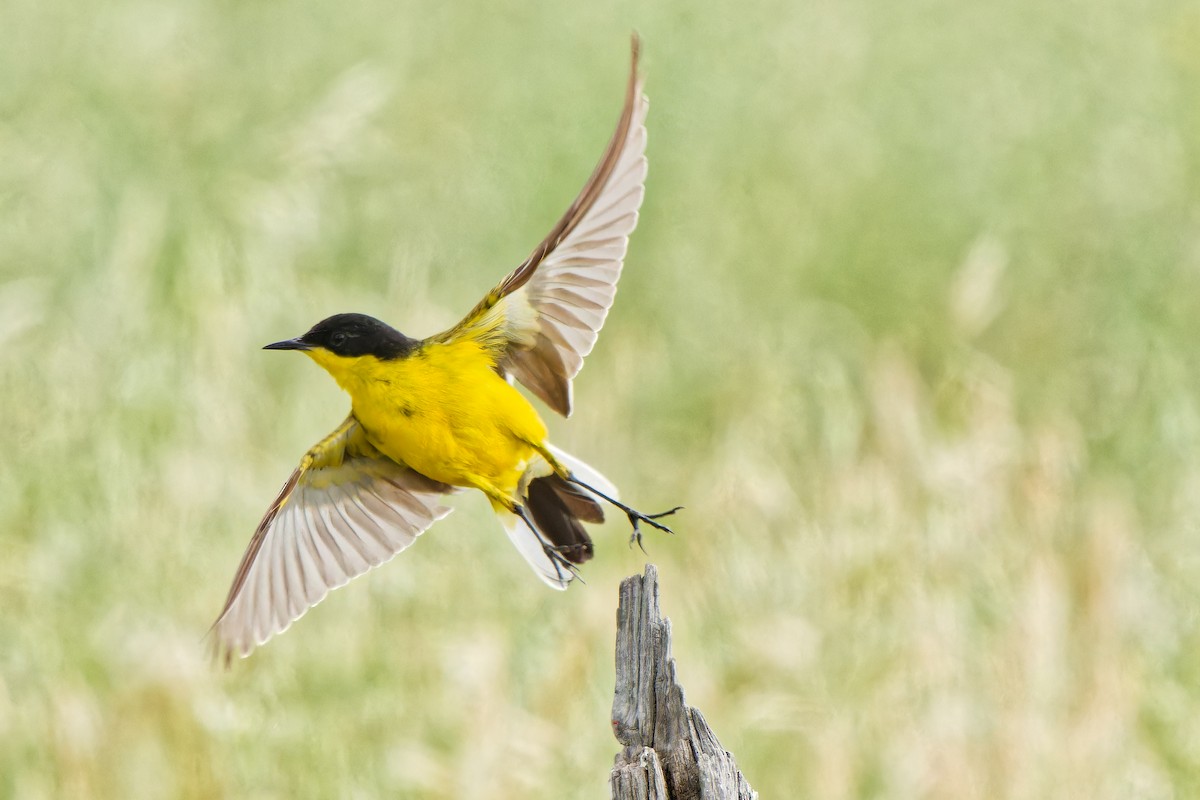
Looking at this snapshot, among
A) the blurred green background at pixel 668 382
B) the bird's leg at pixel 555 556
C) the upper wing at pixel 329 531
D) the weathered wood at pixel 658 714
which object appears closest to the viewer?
the weathered wood at pixel 658 714

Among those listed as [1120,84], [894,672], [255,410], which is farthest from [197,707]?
[1120,84]

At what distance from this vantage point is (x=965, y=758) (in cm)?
439

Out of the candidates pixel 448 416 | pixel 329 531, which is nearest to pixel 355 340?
pixel 448 416

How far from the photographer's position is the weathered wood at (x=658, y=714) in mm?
2742

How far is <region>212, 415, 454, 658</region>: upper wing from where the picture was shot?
13.9 feet

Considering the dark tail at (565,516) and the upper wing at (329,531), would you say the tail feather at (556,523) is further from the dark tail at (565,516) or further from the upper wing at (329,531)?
the upper wing at (329,531)

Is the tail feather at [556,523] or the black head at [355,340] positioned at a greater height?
the black head at [355,340]

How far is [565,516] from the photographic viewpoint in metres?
4.23

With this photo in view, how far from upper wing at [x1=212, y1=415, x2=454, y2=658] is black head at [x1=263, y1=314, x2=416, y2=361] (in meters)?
0.23

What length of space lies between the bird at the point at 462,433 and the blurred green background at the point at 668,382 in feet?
1.25

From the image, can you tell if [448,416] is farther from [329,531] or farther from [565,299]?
[329,531]

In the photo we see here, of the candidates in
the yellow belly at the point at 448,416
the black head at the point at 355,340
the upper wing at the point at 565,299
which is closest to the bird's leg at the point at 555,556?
the yellow belly at the point at 448,416

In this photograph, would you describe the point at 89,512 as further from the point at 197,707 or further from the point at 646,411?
the point at 646,411

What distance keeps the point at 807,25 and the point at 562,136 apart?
193cm
